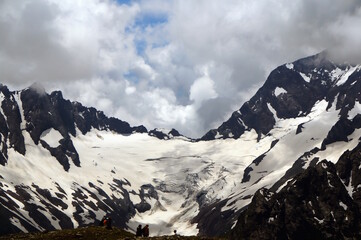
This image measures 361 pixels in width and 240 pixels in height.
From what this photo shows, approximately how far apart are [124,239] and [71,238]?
777 centimetres

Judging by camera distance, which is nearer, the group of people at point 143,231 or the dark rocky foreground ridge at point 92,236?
the dark rocky foreground ridge at point 92,236

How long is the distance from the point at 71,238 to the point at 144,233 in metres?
9.94

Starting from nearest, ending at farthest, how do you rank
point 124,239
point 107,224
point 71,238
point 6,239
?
point 124,239
point 71,238
point 6,239
point 107,224

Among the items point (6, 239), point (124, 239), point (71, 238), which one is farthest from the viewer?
point (6, 239)

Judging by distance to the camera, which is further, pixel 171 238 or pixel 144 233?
pixel 144 233

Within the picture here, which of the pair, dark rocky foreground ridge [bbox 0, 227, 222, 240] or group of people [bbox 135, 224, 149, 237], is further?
group of people [bbox 135, 224, 149, 237]

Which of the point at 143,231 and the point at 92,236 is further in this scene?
the point at 143,231

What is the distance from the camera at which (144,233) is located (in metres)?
70.9

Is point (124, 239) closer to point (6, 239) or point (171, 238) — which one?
point (171, 238)

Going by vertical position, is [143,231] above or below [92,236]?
below

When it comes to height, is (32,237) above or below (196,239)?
above

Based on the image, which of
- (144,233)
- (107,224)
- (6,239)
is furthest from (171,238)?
(6,239)

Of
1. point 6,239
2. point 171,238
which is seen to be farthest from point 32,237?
point 171,238

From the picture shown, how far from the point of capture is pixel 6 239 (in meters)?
69.6
